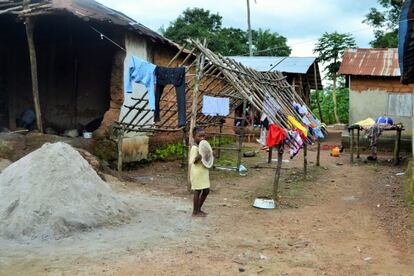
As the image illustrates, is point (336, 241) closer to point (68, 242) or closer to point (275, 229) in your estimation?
point (275, 229)

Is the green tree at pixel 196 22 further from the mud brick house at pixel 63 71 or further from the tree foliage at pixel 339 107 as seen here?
the mud brick house at pixel 63 71

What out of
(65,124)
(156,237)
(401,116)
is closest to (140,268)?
(156,237)

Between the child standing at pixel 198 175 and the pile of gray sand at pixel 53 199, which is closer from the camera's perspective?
the pile of gray sand at pixel 53 199

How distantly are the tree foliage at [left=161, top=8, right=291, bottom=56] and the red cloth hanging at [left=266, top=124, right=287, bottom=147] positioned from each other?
77.2 ft

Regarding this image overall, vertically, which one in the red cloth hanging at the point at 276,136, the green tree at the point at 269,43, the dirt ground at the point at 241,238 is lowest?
the dirt ground at the point at 241,238

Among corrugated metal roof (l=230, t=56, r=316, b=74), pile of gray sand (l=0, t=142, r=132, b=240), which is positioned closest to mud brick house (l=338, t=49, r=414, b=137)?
corrugated metal roof (l=230, t=56, r=316, b=74)

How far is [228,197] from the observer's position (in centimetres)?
962

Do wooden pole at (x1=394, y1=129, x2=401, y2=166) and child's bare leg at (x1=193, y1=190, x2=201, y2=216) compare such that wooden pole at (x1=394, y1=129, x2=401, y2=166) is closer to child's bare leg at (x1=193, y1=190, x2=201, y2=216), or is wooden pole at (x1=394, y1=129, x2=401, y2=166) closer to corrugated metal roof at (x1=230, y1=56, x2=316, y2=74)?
corrugated metal roof at (x1=230, y1=56, x2=316, y2=74)

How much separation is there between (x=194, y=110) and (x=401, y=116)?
10.4 m

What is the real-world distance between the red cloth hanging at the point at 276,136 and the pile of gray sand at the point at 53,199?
10.2 ft

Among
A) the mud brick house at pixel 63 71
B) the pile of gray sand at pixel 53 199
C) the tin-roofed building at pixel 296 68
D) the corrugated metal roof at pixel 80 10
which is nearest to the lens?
the pile of gray sand at pixel 53 199

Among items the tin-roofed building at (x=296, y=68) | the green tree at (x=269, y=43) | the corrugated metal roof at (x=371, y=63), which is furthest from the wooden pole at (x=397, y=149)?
the green tree at (x=269, y=43)

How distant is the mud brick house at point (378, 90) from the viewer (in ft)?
57.5

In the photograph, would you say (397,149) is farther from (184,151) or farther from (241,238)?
(241,238)
